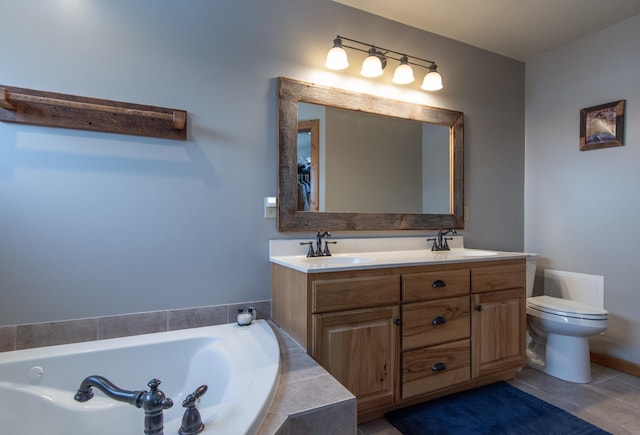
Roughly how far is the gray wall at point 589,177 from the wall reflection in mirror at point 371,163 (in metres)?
0.99

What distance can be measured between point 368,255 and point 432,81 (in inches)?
53.0

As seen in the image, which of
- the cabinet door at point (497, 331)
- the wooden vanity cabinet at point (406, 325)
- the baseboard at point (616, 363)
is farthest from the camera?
the baseboard at point (616, 363)

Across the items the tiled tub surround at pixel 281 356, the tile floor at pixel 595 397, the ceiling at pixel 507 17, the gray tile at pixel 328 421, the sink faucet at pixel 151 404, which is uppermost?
the ceiling at pixel 507 17

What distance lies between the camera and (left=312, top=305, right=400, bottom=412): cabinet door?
1.55 meters

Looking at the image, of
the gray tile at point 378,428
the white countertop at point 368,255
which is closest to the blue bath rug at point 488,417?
the gray tile at point 378,428

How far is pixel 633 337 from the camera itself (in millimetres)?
2355

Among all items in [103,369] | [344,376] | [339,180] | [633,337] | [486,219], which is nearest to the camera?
[103,369]

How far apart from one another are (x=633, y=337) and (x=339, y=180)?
237 cm

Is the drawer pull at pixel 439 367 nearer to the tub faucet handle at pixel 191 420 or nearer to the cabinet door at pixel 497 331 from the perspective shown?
the cabinet door at pixel 497 331

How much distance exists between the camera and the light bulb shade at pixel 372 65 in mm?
2152

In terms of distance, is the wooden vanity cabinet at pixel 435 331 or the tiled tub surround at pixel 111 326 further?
the wooden vanity cabinet at pixel 435 331

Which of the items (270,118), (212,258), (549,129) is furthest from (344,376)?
(549,129)

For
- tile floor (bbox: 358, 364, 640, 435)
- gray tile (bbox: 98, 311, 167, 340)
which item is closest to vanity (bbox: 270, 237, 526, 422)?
tile floor (bbox: 358, 364, 640, 435)

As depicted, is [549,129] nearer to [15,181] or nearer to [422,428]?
[422,428]
